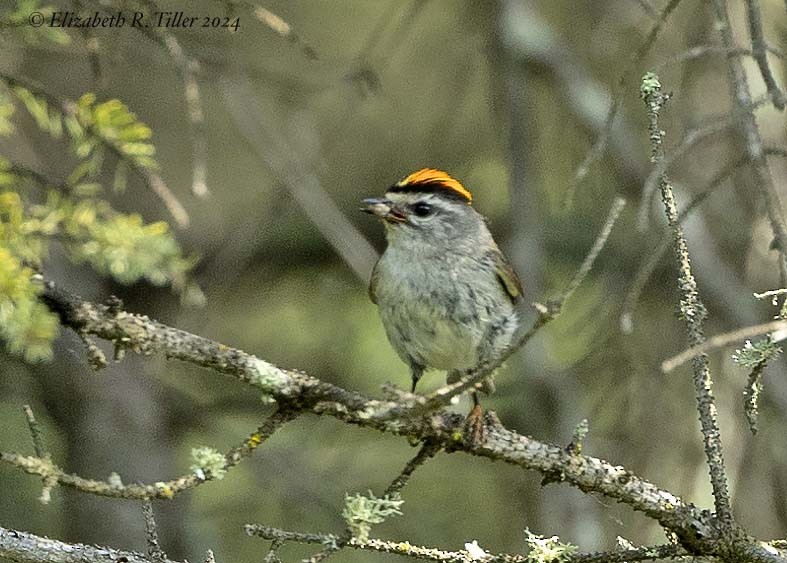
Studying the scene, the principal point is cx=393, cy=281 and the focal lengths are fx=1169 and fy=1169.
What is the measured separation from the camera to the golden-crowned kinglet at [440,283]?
4.21m

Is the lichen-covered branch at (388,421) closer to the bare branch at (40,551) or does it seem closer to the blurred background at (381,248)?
the bare branch at (40,551)

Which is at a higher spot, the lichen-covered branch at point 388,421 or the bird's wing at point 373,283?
the bird's wing at point 373,283

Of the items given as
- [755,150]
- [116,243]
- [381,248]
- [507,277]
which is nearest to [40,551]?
[116,243]

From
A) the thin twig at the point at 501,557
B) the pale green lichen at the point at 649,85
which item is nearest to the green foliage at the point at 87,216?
the thin twig at the point at 501,557

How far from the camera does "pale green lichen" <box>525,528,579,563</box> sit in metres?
2.35

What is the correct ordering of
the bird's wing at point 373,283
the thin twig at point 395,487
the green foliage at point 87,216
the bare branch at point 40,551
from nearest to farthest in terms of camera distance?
the bare branch at point 40,551, the thin twig at point 395,487, the green foliage at point 87,216, the bird's wing at point 373,283

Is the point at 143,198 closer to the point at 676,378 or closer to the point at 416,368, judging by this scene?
the point at 416,368

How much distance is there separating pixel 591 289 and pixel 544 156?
81 centimetres

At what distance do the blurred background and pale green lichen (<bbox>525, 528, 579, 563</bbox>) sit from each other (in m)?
1.45

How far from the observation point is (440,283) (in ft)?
14.1

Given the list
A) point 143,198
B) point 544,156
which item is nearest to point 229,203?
point 143,198

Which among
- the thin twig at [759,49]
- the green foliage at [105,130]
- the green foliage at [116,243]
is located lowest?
the green foliage at [116,243]

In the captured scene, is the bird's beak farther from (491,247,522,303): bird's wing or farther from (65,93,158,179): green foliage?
(65,93,158,179): green foliage

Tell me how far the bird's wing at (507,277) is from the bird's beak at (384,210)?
0.40m
